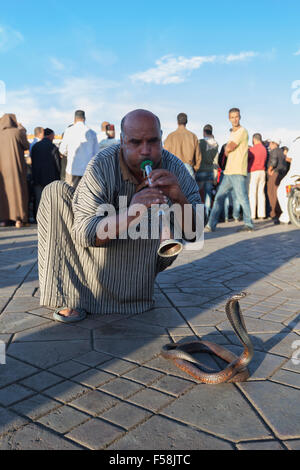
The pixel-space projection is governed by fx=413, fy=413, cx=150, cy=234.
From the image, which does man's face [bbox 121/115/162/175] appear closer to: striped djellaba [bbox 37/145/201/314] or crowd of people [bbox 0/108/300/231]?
striped djellaba [bbox 37/145/201/314]

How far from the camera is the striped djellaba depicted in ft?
7.72

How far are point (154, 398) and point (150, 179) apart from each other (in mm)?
980

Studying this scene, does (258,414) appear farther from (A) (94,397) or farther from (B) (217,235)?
(B) (217,235)

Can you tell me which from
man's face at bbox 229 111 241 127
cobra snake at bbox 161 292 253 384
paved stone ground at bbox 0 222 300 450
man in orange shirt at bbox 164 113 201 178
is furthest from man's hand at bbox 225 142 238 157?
cobra snake at bbox 161 292 253 384

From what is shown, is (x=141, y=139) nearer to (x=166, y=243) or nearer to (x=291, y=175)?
(x=166, y=243)

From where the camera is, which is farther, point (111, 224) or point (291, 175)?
point (291, 175)

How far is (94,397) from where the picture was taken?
1516mm

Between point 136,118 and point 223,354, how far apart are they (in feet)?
4.08

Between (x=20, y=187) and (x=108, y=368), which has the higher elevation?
(x=20, y=187)

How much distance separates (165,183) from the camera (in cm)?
199

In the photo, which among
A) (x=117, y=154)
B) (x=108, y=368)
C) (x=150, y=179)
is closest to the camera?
(x=108, y=368)

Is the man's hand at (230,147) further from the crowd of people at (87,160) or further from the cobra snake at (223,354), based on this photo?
the cobra snake at (223,354)

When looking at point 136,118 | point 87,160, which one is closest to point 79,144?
point 87,160
